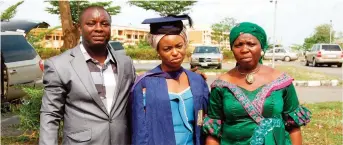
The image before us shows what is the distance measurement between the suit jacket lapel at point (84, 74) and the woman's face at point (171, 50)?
1.59 ft

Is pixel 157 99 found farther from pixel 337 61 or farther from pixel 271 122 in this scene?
pixel 337 61

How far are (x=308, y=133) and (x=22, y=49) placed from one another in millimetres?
5552

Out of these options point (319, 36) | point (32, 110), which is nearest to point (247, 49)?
point (32, 110)

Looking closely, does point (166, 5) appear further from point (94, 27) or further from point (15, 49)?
point (94, 27)

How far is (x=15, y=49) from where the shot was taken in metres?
7.65

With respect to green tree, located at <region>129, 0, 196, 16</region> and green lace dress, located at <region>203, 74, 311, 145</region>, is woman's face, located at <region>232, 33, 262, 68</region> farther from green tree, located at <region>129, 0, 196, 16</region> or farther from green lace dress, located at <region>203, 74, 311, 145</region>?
green tree, located at <region>129, 0, 196, 16</region>

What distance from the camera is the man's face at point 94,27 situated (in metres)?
2.34

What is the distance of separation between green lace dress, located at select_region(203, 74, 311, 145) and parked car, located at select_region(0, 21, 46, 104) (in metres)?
5.52

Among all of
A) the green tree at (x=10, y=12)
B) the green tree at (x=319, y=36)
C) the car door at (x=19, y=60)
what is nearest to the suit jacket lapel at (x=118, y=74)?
the car door at (x=19, y=60)

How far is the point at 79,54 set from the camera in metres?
2.38

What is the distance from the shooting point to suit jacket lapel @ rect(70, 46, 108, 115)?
2.26 meters

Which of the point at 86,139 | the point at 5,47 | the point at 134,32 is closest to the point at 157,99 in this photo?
the point at 86,139

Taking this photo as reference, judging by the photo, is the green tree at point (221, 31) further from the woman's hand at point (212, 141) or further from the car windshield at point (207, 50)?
the woman's hand at point (212, 141)

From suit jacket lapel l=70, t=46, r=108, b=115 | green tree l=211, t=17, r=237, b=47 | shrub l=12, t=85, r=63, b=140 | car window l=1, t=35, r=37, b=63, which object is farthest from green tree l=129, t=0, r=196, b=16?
suit jacket lapel l=70, t=46, r=108, b=115
